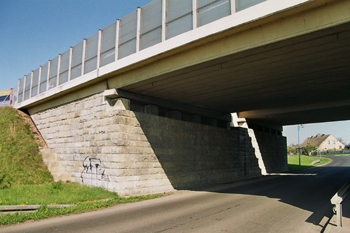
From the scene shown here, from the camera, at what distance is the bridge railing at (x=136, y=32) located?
9173 millimetres

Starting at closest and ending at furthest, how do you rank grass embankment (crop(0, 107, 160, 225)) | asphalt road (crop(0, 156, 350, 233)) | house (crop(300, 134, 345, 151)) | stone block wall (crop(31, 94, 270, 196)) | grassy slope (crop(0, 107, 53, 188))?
asphalt road (crop(0, 156, 350, 233)), grass embankment (crop(0, 107, 160, 225)), stone block wall (crop(31, 94, 270, 196)), grassy slope (crop(0, 107, 53, 188)), house (crop(300, 134, 345, 151))

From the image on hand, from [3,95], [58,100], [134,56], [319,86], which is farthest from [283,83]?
[3,95]

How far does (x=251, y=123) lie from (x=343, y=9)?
64.1 ft

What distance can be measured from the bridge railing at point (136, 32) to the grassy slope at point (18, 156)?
387 centimetres

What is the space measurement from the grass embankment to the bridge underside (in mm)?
5603

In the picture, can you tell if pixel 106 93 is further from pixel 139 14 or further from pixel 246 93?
pixel 246 93

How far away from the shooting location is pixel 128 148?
12734 millimetres

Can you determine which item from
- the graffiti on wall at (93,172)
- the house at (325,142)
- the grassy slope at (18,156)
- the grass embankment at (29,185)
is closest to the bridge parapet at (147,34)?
the grassy slope at (18,156)

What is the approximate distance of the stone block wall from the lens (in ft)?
41.3

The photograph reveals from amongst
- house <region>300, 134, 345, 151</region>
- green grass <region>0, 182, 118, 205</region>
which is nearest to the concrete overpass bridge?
green grass <region>0, 182, 118, 205</region>

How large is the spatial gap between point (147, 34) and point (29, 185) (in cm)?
1020

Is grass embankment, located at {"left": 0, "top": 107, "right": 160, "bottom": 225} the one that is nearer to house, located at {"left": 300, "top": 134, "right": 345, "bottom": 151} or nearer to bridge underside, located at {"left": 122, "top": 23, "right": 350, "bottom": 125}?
bridge underside, located at {"left": 122, "top": 23, "right": 350, "bottom": 125}

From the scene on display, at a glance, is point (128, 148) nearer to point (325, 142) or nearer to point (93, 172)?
point (93, 172)

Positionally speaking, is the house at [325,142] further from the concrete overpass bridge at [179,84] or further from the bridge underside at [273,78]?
the bridge underside at [273,78]
